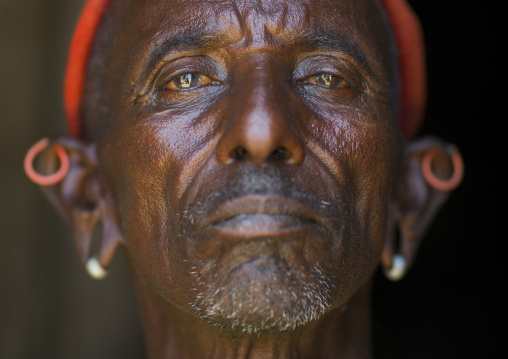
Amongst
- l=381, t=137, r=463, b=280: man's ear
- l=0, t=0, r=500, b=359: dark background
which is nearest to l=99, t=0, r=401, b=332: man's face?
l=381, t=137, r=463, b=280: man's ear

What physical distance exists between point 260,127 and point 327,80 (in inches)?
16.2

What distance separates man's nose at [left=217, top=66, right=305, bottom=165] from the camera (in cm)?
182

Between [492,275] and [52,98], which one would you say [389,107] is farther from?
[492,275]

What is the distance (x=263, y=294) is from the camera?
1.78 meters

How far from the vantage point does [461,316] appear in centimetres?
432

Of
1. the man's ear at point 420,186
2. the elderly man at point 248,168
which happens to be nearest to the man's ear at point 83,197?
the elderly man at point 248,168

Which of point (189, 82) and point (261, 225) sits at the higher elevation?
point (189, 82)

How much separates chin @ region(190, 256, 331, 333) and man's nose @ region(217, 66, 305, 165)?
0.92 feet

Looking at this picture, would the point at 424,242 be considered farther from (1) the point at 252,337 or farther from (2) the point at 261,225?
(2) the point at 261,225

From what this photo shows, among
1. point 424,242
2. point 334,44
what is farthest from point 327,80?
point 424,242

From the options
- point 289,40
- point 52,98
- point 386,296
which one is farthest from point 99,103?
point 386,296

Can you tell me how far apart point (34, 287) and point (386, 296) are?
7.05 feet

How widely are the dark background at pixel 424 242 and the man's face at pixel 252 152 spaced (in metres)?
1.43

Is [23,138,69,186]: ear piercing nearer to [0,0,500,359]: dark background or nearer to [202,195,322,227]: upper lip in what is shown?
[202,195,322,227]: upper lip
